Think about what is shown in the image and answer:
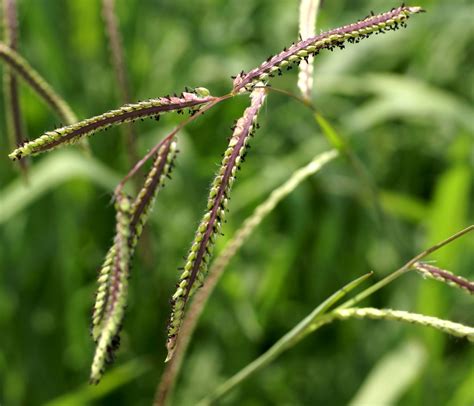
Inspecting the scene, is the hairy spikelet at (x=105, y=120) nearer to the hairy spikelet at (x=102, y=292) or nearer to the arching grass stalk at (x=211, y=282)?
the hairy spikelet at (x=102, y=292)

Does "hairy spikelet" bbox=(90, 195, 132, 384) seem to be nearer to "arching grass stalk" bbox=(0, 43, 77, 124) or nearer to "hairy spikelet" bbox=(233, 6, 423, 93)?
"hairy spikelet" bbox=(233, 6, 423, 93)

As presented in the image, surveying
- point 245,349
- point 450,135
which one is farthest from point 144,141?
point 450,135

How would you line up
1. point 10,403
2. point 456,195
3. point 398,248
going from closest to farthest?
point 398,248 < point 456,195 < point 10,403

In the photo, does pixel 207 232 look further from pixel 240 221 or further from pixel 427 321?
pixel 240 221

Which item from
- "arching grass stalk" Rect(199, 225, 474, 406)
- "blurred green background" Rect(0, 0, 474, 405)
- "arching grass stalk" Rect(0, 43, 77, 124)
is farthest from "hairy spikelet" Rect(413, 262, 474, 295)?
"blurred green background" Rect(0, 0, 474, 405)

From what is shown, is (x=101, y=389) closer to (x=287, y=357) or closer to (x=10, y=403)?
(x=10, y=403)

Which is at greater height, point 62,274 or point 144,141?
point 144,141

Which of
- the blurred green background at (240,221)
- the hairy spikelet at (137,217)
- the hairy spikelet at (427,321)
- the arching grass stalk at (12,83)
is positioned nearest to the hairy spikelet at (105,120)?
the hairy spikelet at (137,217)
